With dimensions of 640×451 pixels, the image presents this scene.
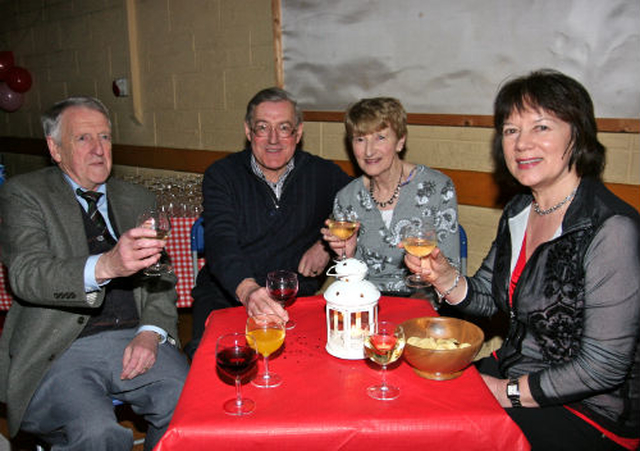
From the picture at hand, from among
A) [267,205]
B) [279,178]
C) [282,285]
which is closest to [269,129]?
[279,178]

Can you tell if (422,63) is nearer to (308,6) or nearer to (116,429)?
(308,6)

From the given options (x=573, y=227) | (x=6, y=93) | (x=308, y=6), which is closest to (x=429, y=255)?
(x=573, y=227)

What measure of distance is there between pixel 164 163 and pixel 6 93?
131 inches

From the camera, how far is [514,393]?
161cm

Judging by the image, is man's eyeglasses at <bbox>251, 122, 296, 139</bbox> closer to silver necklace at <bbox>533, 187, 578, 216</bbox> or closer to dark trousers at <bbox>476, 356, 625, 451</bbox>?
silver necklace at <bbox>533, 187, 578, 216</bbox>

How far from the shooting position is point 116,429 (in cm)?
188

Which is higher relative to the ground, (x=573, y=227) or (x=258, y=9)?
(x=258, y=9)

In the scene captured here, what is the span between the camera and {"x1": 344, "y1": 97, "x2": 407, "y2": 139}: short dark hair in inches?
99.6

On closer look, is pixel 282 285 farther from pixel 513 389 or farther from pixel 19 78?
pixel 19 78

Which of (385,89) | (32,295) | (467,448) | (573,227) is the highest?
(385,89)

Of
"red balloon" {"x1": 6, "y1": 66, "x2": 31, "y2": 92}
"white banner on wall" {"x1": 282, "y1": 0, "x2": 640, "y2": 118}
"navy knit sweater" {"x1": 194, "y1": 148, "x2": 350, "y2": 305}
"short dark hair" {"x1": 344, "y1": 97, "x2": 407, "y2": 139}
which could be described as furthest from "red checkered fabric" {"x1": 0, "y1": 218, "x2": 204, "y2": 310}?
"red balloon" {"x1": 6, "y1": 66, "x2": 31, "y2": 92}

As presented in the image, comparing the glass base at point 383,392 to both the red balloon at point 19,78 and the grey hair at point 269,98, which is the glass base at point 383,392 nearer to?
the grey hair at point 269,98

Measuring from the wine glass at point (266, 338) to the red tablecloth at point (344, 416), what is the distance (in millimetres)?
36

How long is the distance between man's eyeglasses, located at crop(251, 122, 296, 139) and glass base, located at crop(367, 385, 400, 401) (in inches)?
62.4
